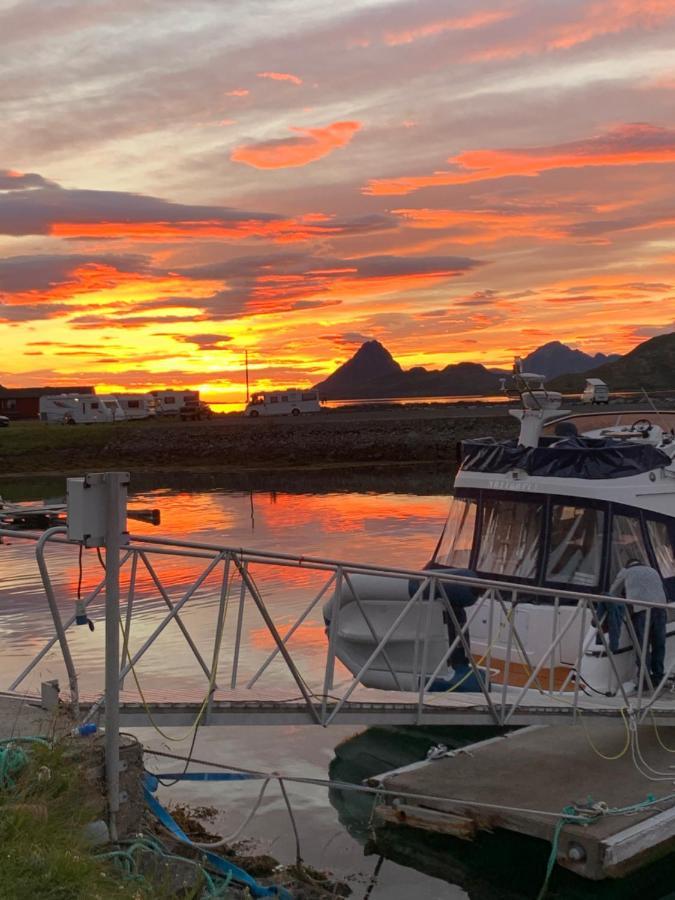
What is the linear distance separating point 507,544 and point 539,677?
1.61 m

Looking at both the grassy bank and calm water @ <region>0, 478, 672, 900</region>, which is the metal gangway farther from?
the grassy bank

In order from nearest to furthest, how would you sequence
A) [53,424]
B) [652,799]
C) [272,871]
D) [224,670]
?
[272,871], [652,799], [224,670], [53,424]

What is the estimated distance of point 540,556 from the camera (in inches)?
509

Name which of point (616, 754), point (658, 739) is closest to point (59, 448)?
point (616, 754)

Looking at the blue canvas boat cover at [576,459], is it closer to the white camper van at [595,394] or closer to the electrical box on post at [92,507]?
the white camper van at [595,394]

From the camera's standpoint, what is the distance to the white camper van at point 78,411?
8738 centimetres

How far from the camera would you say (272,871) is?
9.58m

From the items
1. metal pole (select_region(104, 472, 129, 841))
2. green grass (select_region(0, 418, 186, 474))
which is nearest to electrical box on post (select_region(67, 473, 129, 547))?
metal pole (select_region(104, 472, 129, 841))

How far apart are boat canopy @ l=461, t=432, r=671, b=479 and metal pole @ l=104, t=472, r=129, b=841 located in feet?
21.3

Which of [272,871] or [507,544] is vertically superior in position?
[507,544]

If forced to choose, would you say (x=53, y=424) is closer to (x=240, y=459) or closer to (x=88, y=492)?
(x=240, y=459)

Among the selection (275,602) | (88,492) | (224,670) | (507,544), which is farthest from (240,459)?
(88,492)

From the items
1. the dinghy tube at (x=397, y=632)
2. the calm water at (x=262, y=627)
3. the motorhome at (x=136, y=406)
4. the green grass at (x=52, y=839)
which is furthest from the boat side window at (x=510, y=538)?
the motorhome at (x=136, y=406)

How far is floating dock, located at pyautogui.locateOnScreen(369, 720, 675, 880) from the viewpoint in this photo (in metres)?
10.1
